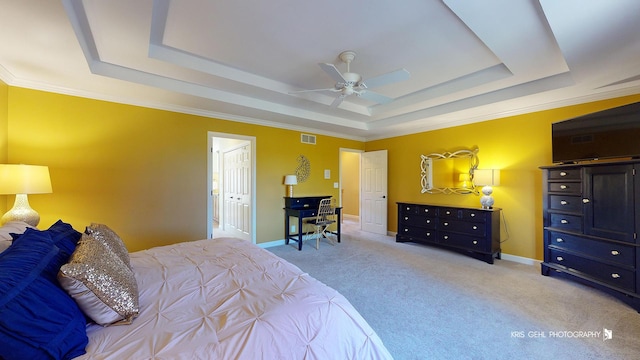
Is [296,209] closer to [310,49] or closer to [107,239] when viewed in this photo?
[310,49]

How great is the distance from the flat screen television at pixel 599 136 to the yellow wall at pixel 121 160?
4.53 meters

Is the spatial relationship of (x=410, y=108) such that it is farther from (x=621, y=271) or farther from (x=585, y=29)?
(x=621, y=271)

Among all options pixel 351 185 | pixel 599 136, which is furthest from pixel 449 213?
pixel 351 185

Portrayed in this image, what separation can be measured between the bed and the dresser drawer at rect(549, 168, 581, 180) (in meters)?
3.43

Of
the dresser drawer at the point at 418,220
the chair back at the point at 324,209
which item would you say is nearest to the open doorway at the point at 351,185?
the dresser drawer at the point at 418,220

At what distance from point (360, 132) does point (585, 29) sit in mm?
3941

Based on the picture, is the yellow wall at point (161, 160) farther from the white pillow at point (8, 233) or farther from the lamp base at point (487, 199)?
the white pillow at point (8, 233)

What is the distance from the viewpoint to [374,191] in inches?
245

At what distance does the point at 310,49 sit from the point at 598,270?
13.2 ft

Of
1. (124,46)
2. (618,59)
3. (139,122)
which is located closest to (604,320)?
(618,59)

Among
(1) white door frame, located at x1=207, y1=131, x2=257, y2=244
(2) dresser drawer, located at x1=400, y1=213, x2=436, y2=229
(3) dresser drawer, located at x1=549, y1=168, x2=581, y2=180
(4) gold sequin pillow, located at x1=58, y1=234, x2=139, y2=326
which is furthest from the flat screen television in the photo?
(1) white door frame, located at x1=207, y1=131, x2=257, y2=244

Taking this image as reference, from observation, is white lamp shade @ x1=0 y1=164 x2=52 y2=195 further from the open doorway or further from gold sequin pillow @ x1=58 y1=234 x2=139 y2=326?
the open doorway

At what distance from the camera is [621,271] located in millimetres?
2623

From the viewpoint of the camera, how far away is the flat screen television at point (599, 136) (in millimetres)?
2619
